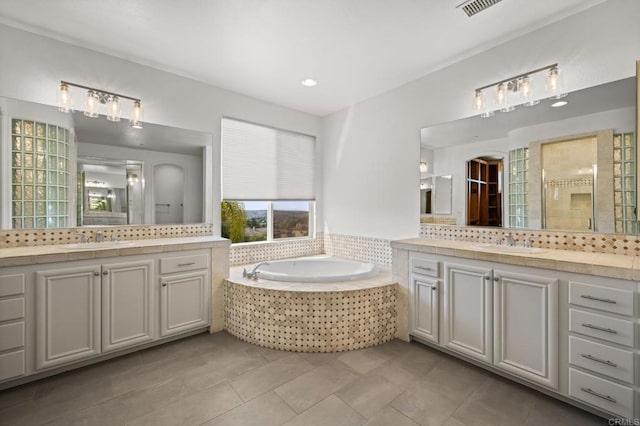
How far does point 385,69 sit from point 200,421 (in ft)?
10.7

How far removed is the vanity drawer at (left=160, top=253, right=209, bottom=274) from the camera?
2623 mm

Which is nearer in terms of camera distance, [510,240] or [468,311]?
[468,311]

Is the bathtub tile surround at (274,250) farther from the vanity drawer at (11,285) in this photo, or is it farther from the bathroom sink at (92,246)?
the vanity drawer at (11,285)

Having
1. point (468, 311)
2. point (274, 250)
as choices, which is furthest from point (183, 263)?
point (468, 311)

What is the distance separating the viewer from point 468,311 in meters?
2.30

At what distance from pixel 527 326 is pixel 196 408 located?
2.19 m

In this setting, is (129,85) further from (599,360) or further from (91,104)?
(599,360)

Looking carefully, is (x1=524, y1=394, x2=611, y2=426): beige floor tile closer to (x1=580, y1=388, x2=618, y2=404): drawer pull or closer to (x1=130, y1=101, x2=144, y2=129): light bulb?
(x1=580, y1=388, x2=618, y2=404): drawer pull

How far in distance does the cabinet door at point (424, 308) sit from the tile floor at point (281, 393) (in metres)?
0.20

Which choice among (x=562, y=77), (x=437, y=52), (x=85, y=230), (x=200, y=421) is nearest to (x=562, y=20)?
(x=562, y=77)

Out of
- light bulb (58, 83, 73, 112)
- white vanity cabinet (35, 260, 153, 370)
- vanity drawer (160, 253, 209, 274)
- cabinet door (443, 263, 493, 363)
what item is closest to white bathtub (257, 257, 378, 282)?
vanity drawer (160, 253, 209, 274)

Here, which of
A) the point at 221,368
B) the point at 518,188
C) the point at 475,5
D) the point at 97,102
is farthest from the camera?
the point at 97,102

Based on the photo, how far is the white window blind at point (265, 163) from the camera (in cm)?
356

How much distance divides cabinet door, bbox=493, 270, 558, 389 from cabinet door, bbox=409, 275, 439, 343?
48cm
